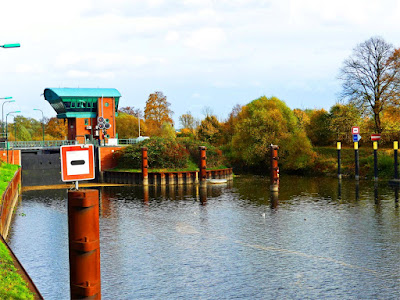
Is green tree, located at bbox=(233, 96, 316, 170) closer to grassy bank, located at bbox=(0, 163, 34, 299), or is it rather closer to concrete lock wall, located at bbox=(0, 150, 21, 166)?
concrete lock wall, located at bbox=(0, 150, 21, 166)

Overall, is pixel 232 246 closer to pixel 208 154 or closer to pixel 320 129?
pixel 208 154

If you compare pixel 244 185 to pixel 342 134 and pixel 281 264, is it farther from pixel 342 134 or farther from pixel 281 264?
pixel 281 264

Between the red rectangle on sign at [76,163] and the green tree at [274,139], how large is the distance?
66.5 meters

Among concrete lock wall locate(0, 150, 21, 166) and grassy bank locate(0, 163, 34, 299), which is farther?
concrete lock wall locate(0, 150, 21, 166)

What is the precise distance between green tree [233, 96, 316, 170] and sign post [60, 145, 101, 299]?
66.7 metres

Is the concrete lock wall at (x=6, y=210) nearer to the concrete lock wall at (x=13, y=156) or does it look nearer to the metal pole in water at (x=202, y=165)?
the metal pole in water at (x=202, y=165)

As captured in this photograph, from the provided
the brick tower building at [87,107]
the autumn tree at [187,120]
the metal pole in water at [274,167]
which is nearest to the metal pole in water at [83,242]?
the metal pole in water at [274,167]

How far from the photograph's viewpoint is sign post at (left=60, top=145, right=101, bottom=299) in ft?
29.6

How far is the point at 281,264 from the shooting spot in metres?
24.6

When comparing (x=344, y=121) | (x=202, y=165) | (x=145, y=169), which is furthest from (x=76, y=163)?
(x=344, y=121)

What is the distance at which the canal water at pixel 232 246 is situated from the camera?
836 inches

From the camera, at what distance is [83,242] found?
29.7 feet

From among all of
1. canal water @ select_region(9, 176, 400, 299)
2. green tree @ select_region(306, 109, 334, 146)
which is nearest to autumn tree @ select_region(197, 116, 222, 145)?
green tree @ select_region(306, 109, 334, 146)

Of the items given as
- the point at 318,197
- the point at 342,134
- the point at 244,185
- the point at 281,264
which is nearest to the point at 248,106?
the point at 342,134
